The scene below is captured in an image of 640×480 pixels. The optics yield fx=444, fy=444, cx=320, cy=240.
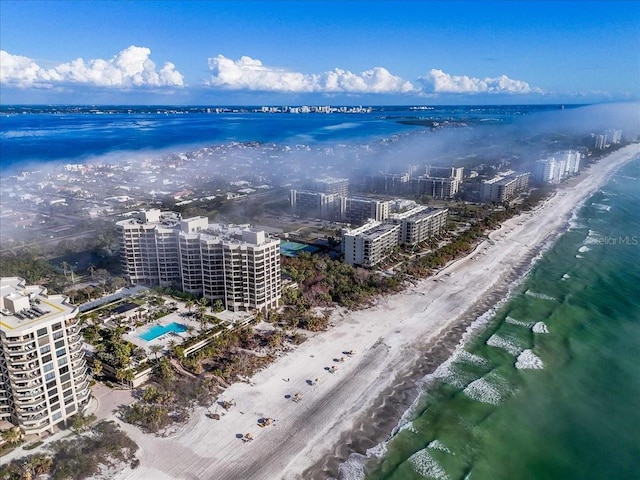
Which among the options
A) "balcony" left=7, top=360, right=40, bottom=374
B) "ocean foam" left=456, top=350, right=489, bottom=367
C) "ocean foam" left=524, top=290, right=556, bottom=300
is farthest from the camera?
"ocean foam" left=524, top=290, right=556, bottom=300

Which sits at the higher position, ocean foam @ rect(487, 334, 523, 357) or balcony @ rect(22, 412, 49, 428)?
balcony @ rect(22, 412, 49, 428)

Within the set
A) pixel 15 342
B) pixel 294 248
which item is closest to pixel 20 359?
pixel 15 342

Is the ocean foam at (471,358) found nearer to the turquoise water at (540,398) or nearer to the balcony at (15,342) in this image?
the turquoise water at (540,398)

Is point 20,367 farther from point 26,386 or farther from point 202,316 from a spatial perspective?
point 202,316

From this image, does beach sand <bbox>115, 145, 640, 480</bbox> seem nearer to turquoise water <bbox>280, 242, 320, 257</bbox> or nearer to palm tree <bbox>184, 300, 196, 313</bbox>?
palm tree <bbox>184, 300, 196, 313</bbox>

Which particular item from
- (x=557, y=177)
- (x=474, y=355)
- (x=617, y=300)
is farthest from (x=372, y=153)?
(x=474, y=355)

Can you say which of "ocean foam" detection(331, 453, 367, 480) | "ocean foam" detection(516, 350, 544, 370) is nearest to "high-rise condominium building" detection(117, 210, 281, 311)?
"ocean foam" detection(331, 453, 367, 480)
